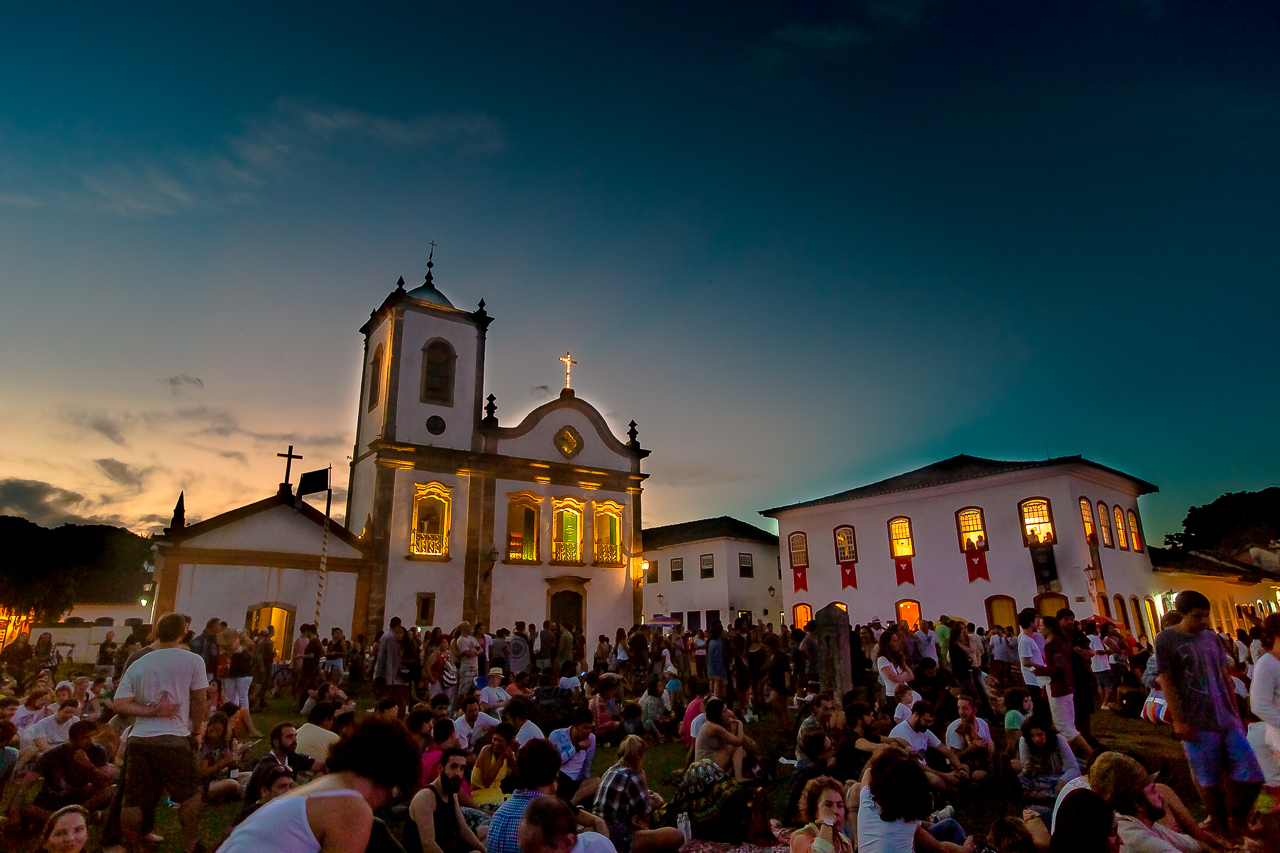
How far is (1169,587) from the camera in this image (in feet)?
100

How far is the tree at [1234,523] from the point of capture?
4834 cm

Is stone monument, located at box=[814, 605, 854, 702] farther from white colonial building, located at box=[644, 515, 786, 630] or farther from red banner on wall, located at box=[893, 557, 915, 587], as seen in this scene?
white colonial building, located at box=[644, 515, 786, 630]

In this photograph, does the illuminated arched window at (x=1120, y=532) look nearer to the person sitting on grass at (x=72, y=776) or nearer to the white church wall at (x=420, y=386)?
the white church wall at (x=420, y=386)

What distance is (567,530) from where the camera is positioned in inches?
1175

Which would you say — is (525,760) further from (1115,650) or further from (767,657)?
(1115,650)

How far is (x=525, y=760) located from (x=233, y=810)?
5.03 m

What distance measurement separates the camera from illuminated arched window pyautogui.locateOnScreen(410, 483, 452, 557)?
86.9 feet

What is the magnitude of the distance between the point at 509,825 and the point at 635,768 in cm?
191

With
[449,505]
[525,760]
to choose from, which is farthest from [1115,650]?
[449,505]

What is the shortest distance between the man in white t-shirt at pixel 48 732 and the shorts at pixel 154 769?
263cm

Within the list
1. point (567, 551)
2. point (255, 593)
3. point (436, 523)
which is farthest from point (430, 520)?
point (255, 593)

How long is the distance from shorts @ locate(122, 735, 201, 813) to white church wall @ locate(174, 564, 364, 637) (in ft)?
60.0


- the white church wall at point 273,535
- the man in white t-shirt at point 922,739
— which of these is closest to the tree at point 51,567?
the white church wall at point 273,535

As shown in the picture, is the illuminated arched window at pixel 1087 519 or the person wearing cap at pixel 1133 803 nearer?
the person wearing cap at pixel 1133 803
